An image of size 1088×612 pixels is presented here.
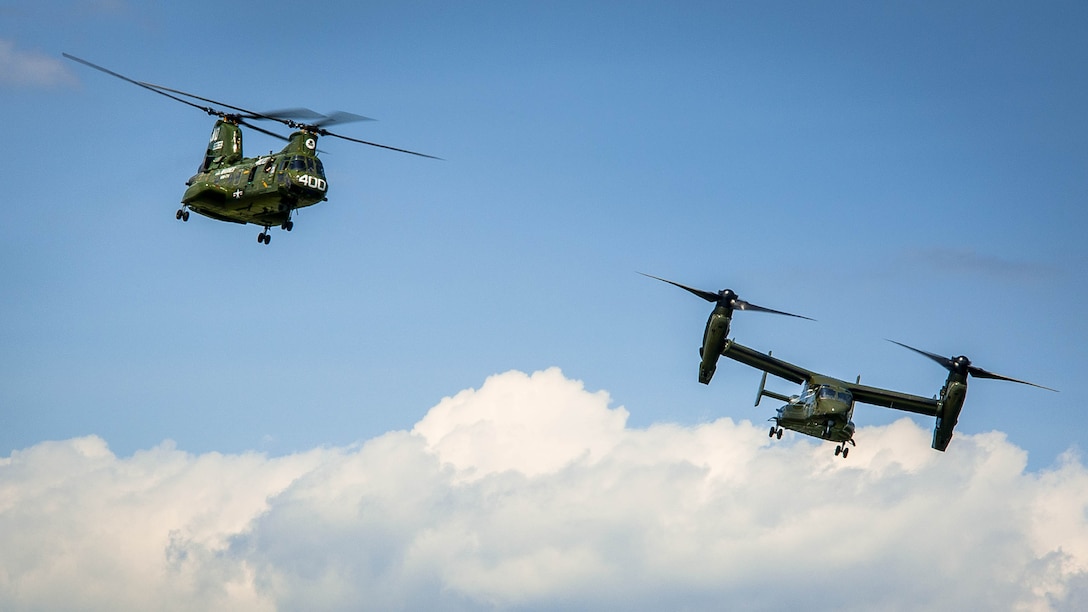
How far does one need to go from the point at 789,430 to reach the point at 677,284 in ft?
59.4

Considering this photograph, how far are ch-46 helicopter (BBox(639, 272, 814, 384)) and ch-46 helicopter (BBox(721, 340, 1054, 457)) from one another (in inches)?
174

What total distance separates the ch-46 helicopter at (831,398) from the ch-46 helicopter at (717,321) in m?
4.43

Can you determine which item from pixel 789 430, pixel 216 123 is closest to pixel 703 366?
pixel 789 430

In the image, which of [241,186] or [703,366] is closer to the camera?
[241,186]

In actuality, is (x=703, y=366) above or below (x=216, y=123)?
below

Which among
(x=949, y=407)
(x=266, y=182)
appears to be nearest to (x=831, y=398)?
(x=949, y=407)

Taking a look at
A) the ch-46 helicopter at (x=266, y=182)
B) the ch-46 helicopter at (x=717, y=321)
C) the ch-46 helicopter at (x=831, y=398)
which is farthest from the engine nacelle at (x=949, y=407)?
the ch-46 helicopter at (x=266, y=182)

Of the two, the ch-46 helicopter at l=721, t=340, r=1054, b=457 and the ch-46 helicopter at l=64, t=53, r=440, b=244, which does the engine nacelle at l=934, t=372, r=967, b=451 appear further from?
the ch-46 helicopter at l=64, t=53, r=440, b=244

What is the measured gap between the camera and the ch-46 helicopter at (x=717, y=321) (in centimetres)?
9288

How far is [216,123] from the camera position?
321 ft

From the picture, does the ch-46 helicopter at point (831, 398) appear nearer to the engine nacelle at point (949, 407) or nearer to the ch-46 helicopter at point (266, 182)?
the engine nacelle at point (949, 407)

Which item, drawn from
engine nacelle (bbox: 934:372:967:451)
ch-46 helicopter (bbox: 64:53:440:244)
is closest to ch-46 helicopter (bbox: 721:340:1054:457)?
engine nacelle (bbox: 934:372:967:451)

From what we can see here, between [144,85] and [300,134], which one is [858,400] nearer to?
[300,134]

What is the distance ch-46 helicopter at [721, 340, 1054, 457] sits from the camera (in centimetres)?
9844
